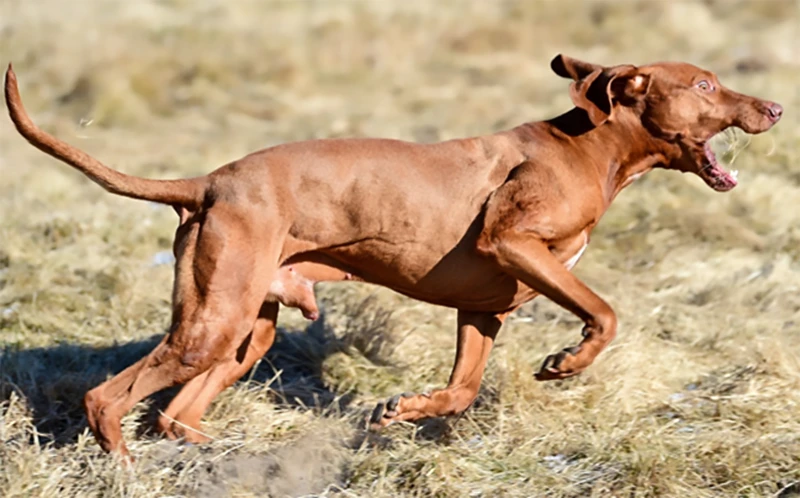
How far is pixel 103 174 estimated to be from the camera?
531cm

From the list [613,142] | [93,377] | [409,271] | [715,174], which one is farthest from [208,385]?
[715,174]

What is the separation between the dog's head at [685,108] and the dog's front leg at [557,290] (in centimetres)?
81

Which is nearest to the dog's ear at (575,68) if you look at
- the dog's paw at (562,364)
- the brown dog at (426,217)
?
the brown dog at (426,217)

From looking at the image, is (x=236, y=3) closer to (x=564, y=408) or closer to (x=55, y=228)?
(x=55, y=228)

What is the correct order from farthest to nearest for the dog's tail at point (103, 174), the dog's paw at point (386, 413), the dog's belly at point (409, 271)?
the dog's belly at point (409, 271)
the dog's paw at point (386, 413)
the dog's tail at point (103, 174)

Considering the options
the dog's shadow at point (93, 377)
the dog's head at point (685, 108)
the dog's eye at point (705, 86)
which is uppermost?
the dog's eye at point (705, 86)

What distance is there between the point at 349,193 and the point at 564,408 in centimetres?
166

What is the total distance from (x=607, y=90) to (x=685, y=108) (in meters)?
0.41

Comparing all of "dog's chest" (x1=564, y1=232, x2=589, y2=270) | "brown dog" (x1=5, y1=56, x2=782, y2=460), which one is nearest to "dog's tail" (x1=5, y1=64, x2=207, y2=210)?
"brown dog" (x1=5, y1=56, x2=782, y2=460)

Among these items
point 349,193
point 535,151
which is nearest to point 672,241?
point 535,151

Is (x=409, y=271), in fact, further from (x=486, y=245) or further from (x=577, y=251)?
(x=577, y=251)

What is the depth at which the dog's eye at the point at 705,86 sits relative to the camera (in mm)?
5855

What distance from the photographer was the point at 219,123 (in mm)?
16125

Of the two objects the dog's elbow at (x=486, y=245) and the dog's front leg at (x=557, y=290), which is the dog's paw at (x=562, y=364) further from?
the dog's elbow at (x=486, y=245)
